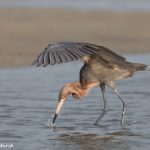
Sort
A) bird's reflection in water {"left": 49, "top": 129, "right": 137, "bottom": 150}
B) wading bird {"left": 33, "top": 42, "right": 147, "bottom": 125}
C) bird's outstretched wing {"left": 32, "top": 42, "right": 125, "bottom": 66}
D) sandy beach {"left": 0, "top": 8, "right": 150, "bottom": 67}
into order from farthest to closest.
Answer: sandy beach {"left": 0, "top": 8, "right": 150, "bottom": 67} < wading bird {"left": 33, "top": 42, "right": 147, "bottom": 125} < bird's reflection in water {"left": 49, "top": 129, "right": 137, "bottom": 150} < bird's outstretched wing {"left": 32, "top": 42, "right": 125, "bottom": 66}

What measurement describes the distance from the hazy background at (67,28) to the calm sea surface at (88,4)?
85mm

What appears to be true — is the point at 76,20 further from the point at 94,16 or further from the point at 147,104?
the point at 147,104

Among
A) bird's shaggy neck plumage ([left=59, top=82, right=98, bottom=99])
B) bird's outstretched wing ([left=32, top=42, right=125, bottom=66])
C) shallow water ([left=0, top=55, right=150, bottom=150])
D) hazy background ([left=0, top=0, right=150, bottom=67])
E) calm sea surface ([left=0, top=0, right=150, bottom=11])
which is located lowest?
calm sea surface ([left=0, top=0, right=150, bottom=11])

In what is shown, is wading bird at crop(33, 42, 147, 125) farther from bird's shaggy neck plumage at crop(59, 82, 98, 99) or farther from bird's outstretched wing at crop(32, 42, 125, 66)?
bird's outstretched wing at crop(32, 42, 125, 66)

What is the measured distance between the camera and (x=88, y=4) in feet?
108

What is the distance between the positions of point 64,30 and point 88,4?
447 inches

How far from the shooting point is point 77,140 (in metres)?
8.88

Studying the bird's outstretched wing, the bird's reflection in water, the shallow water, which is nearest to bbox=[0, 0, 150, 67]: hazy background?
the shallow water

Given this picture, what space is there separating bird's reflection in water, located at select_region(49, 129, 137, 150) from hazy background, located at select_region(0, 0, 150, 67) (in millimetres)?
6537

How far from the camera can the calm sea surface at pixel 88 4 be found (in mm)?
30453

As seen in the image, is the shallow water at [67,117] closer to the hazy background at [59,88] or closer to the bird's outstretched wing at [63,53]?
the hazy background at [59,88]

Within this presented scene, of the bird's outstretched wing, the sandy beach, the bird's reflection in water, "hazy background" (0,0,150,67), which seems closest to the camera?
the bird's outstretched wing

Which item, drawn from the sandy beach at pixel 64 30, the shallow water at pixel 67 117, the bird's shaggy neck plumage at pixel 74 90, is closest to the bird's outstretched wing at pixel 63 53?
the bird's shaggy neck plumage at pixel 74 90

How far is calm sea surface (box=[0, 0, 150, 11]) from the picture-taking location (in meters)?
30.5
